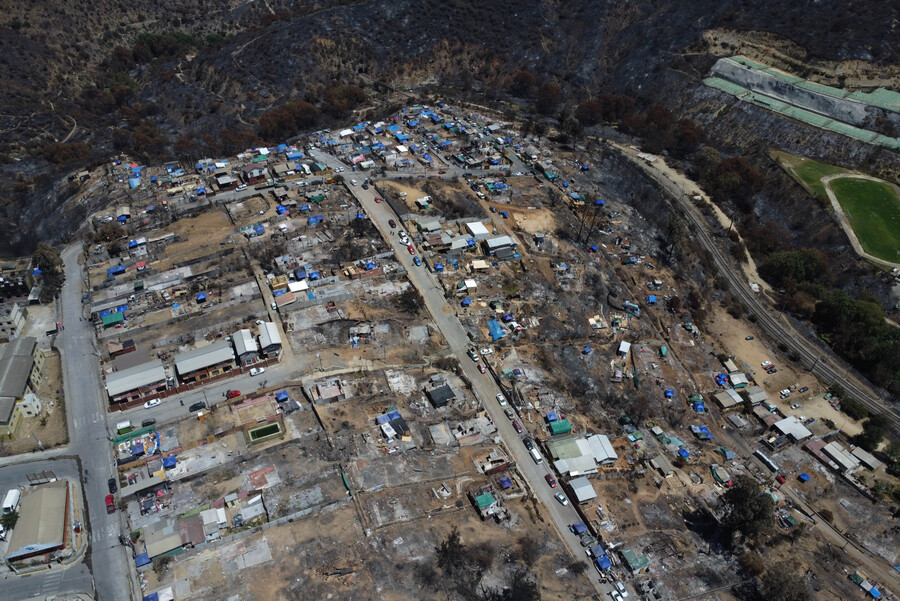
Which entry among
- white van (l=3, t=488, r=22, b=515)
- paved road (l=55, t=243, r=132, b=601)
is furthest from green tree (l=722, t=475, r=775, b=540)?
white van (l=3, t=488, r=22, b=515)

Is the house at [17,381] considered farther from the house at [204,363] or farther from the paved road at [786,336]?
the paved road at [786,336]

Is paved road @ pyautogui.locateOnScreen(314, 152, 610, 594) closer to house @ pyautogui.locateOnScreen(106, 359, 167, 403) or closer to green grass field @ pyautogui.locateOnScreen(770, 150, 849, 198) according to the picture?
house @ pyautogui.locateOnScreen(106, 359, 167, 403)

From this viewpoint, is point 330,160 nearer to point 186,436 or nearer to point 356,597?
point 186,436

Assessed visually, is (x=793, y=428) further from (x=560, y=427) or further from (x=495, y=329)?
(x=495, y=329)

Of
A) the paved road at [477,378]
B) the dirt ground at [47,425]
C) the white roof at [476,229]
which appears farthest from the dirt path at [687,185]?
the dirt ground at [47,425]

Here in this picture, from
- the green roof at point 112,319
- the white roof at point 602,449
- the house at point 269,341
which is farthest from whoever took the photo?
the green roof at point 112,319

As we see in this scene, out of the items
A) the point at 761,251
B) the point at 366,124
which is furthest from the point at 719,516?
the point at 366,124
